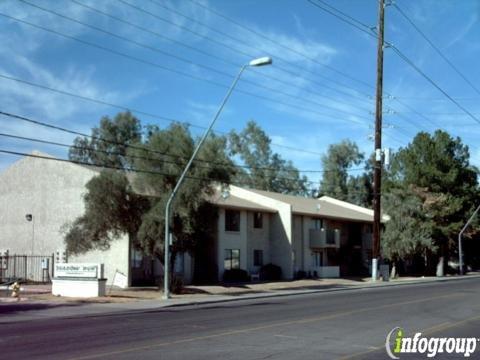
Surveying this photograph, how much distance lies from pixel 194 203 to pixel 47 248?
13.7 metres

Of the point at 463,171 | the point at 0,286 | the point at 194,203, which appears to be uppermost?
the point at 463,171

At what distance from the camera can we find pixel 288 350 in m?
11.8

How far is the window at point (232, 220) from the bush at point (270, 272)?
4429 millimetres

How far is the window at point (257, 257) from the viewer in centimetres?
4772

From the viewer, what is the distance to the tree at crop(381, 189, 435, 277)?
54938mm

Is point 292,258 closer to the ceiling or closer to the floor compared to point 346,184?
closer to the floor

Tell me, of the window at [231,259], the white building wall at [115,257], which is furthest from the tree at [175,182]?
the window at [231,259]

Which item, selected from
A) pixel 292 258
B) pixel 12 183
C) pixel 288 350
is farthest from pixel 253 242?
pixel 288 350

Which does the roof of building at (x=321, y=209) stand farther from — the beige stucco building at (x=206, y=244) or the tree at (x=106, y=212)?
the tree at (x=106, y=212)

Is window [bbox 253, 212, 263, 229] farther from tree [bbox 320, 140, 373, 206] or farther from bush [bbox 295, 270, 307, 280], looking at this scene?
tree [bbox 320, 140, 373, 206]

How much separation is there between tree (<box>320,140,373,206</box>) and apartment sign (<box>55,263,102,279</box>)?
208ft

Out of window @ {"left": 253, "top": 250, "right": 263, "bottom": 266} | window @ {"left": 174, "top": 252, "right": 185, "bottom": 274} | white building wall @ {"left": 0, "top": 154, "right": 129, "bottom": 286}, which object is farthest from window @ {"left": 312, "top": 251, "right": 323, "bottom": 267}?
white building wall @ {"left": 0, "top": 154, "right": 129, "bottom": 286}

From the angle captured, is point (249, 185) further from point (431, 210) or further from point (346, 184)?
point (431, 210)

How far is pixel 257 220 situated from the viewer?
48156mm
